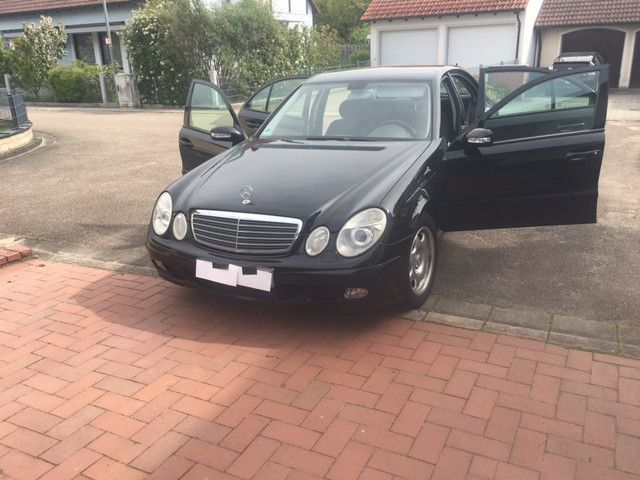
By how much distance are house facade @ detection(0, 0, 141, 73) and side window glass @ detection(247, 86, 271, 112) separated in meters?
19.5

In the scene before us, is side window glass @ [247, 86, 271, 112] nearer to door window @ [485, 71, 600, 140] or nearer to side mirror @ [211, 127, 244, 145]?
side mirror @ [211, 127, 244, 145]

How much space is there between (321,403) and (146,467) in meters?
0.94

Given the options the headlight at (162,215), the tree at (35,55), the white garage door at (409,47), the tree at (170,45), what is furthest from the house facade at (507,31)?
the headlight at (162,215)

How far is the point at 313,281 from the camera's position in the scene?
353 cm

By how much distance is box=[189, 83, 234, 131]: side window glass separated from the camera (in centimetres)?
578

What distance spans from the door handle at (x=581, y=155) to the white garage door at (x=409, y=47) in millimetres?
22748

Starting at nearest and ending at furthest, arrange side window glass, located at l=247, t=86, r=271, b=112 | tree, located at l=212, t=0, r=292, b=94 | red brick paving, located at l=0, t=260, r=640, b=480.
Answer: red brick paving, located at l=0, t=260, r=640, b=480, side window glass, located at l=247, t=86, r=271, b=112, tree, located at l=212, t=0, r=292, b=94

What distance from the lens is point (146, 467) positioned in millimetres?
2674

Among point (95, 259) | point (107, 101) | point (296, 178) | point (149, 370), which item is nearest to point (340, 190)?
point (296, 178)

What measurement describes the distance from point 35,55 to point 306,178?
24.4 metres

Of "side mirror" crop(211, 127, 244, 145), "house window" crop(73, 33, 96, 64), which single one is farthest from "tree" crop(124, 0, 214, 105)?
"side mirror" crop(211, 127, 244, 145)

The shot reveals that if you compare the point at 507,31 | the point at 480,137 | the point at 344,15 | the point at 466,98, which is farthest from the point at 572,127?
the point at 344,15

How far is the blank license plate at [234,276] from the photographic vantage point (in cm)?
360

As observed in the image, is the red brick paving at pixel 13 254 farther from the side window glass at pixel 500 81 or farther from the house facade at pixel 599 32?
the house facade at pixel 599 32
